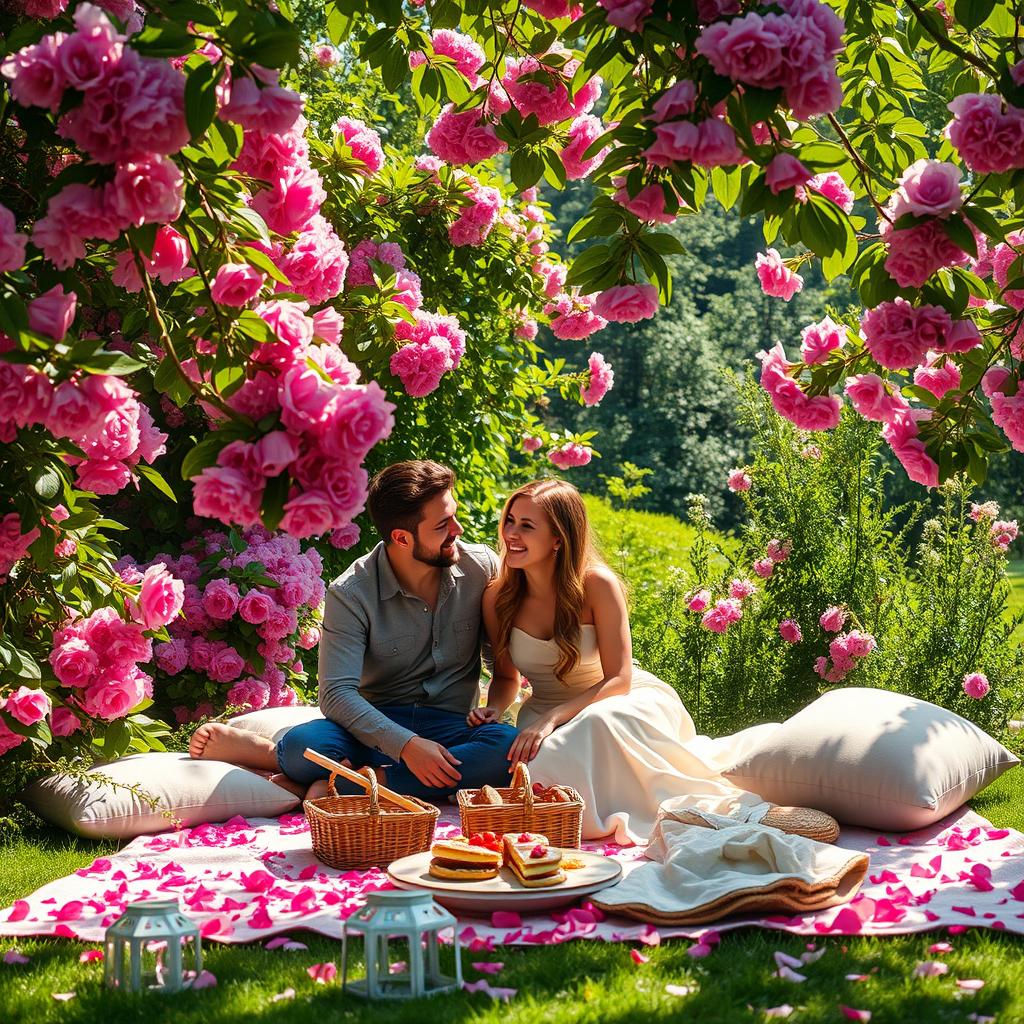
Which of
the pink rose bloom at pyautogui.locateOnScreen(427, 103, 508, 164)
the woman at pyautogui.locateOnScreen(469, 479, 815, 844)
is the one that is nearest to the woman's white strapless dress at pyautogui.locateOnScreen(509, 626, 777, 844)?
the woman at pyautogui.locateOnScreen(469, 479, 815, 844)

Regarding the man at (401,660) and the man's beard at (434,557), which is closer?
the man at (401,660)

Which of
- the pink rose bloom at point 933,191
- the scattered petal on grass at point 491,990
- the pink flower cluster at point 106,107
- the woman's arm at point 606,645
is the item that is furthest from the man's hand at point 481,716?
the pink flower cluster at point 106,107

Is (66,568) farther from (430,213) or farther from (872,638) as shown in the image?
(872,638)

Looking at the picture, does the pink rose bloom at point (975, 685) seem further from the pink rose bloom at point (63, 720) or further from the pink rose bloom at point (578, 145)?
the pink rose bloom at point (63, 720)

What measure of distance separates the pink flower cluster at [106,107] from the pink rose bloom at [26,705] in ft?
6.56

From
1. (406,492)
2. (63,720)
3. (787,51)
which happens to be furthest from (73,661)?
(787,51)

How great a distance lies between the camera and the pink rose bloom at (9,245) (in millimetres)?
1855

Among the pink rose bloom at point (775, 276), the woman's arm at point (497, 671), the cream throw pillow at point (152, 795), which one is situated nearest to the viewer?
the pink rose bloom at point (775, 276)

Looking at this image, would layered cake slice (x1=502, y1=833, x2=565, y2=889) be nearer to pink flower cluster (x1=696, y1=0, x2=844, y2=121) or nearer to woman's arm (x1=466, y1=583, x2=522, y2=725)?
woman's arm (x1=466, y1=583, x2=522, y2=725)

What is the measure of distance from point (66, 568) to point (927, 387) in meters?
2.33

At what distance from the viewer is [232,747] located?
4.47 meters

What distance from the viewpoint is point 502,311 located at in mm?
6125

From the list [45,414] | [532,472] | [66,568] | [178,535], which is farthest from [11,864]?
[532,472]

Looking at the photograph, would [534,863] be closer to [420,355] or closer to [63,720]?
[63,720]
